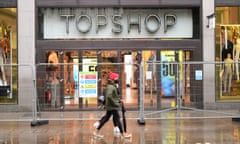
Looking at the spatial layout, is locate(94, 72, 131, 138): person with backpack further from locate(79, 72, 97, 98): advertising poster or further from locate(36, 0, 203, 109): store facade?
locate(36, 0, 203, 109): store facade

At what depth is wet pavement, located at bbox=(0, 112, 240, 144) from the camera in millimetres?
11141

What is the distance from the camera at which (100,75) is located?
1586 centimetres

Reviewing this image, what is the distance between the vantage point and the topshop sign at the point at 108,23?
59.5ft

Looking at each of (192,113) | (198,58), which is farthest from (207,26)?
Result: (192,113)

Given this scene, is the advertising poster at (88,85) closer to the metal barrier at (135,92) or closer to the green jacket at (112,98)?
the metal barrier at (135,92)

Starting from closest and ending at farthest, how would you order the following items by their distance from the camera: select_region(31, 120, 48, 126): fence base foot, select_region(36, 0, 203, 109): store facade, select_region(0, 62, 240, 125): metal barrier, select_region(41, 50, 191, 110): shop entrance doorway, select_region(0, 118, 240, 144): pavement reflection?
select_region(0, 118, 240, 144): pavement reflection, select_region(31, 120, 48, 126): fence base foot, select_region(0, 62, 240, 125): metal barrier, select_region(41, 50, 191, 110): shop entrance doorway, select_region(36, 0, 203, 109): store facade

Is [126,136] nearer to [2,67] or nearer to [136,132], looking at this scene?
[136,132]

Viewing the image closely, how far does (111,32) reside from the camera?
1819 cm

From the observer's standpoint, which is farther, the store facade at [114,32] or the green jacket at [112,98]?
the store facade at [114,32]

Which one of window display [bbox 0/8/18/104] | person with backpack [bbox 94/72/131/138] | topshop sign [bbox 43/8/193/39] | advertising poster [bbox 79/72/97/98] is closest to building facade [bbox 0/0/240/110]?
topshop sign [bbox 43/8/193/39]

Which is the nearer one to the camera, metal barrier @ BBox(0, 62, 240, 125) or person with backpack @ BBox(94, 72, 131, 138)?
person with backpack @ BBox(94, 72, 131, 138)

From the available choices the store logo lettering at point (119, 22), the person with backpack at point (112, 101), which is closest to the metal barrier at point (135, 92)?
the store logo lettering at point (119, 22)

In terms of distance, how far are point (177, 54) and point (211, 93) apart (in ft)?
7.69

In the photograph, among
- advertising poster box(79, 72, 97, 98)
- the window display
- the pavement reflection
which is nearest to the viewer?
the pavement reflection
